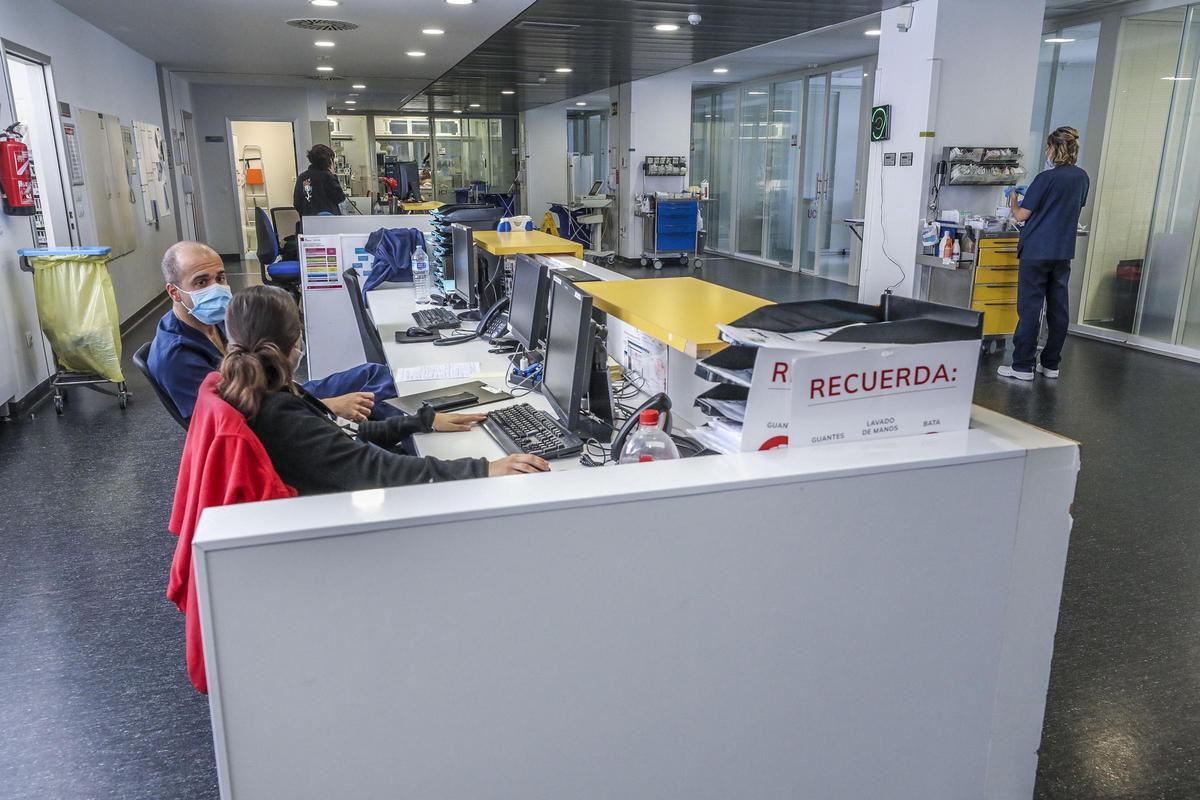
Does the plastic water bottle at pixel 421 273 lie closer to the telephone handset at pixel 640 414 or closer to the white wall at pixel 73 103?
the white wall at pixel 73 103

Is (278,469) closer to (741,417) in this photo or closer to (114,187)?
(741,417)

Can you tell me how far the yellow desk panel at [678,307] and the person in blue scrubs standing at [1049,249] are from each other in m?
3.84

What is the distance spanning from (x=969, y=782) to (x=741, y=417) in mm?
866

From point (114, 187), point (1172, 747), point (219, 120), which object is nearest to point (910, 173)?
point (1172, 747)

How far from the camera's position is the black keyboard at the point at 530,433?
2.18 metres

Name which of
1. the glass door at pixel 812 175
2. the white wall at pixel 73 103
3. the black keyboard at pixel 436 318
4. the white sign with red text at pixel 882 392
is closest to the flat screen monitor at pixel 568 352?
the white sign with red text at pixel 882 392

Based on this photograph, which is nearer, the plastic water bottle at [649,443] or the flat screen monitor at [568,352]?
the plastic water bottle at [649,443]

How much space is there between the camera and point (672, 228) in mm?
11500

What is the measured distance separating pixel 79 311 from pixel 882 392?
5006 millimetres

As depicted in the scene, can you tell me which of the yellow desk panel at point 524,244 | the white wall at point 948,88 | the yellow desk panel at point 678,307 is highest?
the white wall at point 948,88

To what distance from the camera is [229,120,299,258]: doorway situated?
14.3m

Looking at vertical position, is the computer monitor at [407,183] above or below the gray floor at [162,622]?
above

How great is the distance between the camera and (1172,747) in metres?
2.12

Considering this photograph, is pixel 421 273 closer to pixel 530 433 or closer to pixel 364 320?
pixel 364 320
